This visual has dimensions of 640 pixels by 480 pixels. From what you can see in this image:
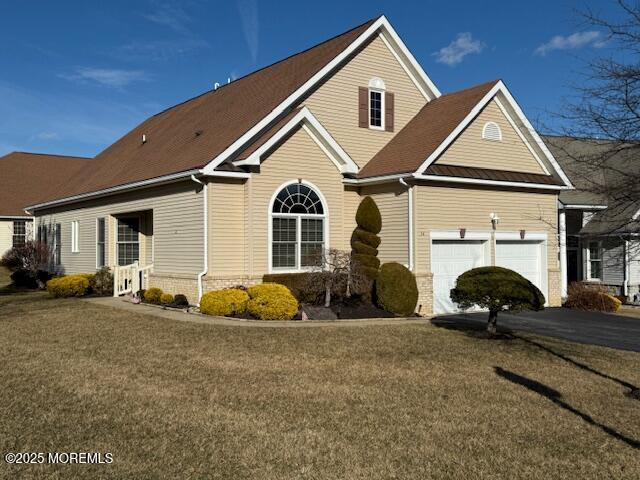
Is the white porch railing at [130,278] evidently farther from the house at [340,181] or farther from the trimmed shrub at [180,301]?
the trimmed shrub at [180,301]

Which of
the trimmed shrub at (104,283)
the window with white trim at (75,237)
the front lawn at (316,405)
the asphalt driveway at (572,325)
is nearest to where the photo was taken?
the front lawn at (316,405)

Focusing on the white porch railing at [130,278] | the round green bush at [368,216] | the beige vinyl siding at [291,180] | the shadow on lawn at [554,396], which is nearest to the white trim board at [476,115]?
the round green bush at [368,216]

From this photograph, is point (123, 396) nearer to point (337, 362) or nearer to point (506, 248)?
point (337, 362)

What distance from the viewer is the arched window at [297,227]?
17375mm

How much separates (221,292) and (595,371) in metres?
8.79

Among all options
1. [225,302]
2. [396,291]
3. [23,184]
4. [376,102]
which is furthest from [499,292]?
[23,184]

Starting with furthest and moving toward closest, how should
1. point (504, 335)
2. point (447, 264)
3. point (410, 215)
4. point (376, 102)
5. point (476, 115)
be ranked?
1. point (376, 102)
2. point (476, 115)
3. point (447, 264)
4. point (410, 215)
5. point (504, 335)

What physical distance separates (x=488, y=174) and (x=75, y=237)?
17184mm

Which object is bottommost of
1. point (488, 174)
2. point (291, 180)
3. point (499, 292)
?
point (499, 292)

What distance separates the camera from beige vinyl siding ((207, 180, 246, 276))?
16.5 meters

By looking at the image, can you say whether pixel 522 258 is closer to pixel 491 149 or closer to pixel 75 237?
pixel 491 149

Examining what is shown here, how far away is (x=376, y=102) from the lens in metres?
20.8

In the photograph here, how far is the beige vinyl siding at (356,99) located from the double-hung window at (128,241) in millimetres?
7955

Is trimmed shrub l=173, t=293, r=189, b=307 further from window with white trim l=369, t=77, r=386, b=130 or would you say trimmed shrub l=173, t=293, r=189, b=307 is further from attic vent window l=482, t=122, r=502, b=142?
attic vent window l=482, t=122, r=502, b=142
